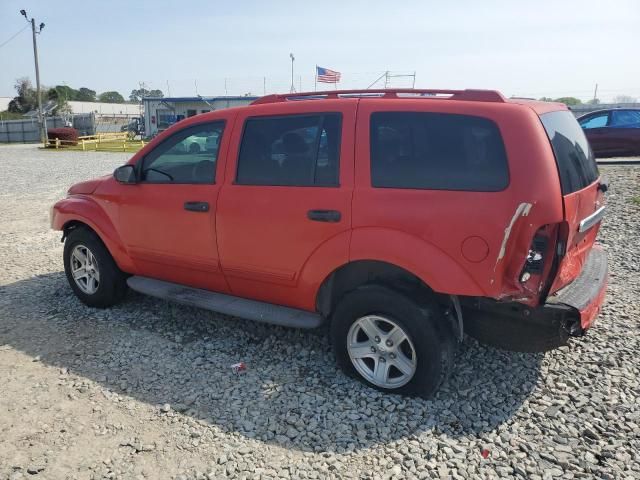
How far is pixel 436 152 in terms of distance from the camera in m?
3.05

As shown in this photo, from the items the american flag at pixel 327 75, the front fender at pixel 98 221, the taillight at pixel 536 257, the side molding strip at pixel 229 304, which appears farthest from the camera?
the american flag at pixel 327 75

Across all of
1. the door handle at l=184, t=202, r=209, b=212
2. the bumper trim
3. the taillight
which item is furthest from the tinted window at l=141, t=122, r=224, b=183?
the bumper trim

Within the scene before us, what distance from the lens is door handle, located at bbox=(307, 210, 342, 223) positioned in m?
3.27

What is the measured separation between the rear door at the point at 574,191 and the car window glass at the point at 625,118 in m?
11.4

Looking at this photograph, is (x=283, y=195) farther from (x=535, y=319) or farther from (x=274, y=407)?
(x=535, y=319)

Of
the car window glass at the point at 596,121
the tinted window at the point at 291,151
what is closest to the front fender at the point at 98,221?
the tinted window at the point at 291,151

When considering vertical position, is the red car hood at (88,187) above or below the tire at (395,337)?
above

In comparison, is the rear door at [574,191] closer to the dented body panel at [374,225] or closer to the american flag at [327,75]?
the dented body panel at [374,225]

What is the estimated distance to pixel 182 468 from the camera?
2693 mm

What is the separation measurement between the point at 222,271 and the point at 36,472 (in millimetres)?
1805

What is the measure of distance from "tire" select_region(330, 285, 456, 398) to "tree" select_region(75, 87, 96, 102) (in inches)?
4666

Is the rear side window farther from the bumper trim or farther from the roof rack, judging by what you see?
the roof rack

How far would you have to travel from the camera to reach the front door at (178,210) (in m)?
3.94

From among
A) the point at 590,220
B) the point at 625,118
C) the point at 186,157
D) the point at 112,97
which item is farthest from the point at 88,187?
the point at 112,97
